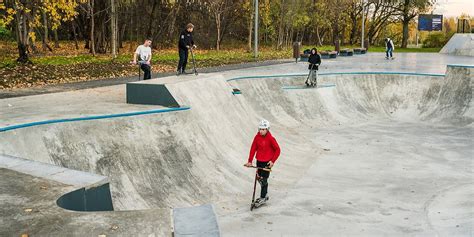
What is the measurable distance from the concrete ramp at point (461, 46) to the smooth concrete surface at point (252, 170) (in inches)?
1002

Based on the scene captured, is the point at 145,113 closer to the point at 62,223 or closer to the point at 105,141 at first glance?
the point at 105,141

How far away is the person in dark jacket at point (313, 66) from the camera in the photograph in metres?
20.9

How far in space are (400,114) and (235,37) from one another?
40228 millimetres

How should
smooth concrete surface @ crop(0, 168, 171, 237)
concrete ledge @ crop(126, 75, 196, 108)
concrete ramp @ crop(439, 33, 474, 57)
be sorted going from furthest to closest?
concrete ramp @ crop(439, 33, 474, 57) → concrete ledge @ crop(126, 75, 196, 108) → smooth concrete surface @ crop(0, 168, 171, 237)

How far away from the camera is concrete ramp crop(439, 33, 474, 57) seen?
4231cm

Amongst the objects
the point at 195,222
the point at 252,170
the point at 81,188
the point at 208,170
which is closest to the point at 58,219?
the point at 81,188

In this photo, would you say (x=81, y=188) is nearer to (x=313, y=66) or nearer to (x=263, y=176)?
(x=263, y=176)

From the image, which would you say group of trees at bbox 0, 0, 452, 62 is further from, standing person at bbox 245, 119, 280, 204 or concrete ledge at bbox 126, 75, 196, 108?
standing person at bbox 245, 119, 280, 204

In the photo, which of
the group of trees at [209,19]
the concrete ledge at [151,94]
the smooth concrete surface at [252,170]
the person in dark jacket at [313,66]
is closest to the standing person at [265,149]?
the smooth concrete surface at [252,170]

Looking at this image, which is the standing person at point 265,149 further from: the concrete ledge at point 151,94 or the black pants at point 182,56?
the black pants at point 182,56

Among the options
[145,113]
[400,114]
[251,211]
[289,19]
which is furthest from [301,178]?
[289,19]

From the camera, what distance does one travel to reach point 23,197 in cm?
606

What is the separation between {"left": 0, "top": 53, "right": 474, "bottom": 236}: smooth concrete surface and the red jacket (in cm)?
126

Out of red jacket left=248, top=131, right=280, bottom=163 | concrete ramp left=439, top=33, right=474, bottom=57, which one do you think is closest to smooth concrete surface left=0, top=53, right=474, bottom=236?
red jacket left=248, top=131, right=280, bottom=163
